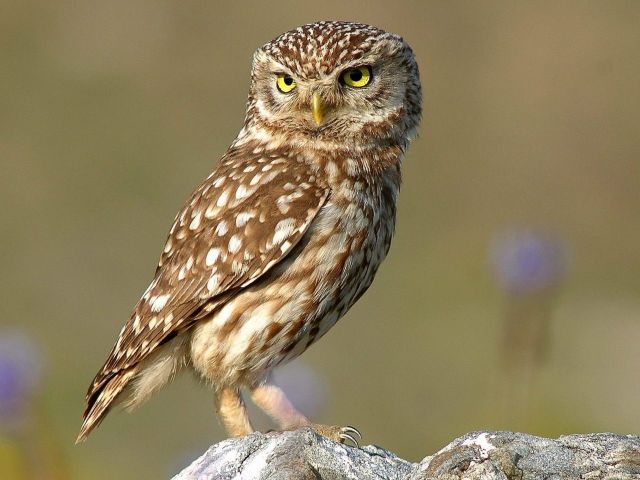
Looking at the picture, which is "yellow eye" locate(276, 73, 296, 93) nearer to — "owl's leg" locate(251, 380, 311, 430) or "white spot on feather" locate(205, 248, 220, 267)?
"white spot on feather" locate(205, 248, 220, 267)

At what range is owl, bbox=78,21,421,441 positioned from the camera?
5.43m

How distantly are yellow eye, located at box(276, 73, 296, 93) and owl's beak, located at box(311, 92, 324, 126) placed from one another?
13cm

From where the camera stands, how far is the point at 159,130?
52.9ft

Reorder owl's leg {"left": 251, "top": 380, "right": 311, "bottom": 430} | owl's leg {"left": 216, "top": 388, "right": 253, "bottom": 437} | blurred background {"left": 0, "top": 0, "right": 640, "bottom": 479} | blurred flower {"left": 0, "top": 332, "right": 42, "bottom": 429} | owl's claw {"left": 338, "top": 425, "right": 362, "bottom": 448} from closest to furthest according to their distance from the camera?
blurred flower {"left": 0, "top": 332, "right": 42, "bottom": 429} → owl's claw {"left": 338, "top": 425, "right": 362, "bottom": 448} → owl's leg {"left": 251, "top": 380, "right": 311, "bottom": 430} → owl's leg {"left": 216, "top": 388, "right": 253, "bottom": 437} → blurred background {"left": 0, "top": 0, "right": 640, "bottom": 479}

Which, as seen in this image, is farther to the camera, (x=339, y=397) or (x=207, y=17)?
(x=207, y=17)

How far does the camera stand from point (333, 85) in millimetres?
5730

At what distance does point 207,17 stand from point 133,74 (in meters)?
1.68

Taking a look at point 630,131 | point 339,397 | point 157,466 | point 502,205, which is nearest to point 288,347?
point 157,466

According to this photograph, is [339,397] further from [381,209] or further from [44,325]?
[381,209]

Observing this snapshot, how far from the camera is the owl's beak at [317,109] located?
5688 mm

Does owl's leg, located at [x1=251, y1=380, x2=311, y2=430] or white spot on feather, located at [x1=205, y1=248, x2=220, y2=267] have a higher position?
white spot on feather, located at [x1=205, y1=248, x2=220, y2=267]

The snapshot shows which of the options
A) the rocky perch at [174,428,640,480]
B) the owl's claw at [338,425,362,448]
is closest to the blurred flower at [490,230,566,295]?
the owl's claw at [338,425,362,448]

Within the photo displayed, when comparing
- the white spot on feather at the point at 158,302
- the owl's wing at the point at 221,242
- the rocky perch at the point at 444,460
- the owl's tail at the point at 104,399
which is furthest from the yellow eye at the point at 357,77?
the rocky perch at the point at 444,460

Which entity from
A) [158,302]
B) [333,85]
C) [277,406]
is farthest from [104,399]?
[333,85]
